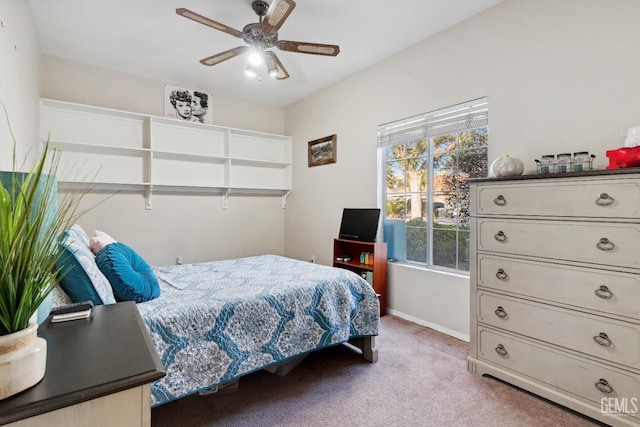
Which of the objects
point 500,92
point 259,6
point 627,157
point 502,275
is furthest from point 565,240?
point 259,6

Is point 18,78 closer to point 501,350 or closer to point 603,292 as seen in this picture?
point 501,350

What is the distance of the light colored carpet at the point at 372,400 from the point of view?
1764 millimetres

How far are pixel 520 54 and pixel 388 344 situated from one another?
8.49 feet

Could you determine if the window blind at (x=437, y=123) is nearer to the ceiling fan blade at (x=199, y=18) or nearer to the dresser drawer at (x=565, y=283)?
the dresser drawer at (x=565, y=283)

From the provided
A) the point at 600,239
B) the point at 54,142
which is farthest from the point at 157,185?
the point at 600,239

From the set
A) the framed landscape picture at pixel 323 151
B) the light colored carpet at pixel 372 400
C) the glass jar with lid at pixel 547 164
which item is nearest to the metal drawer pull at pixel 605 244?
the glass jar with lid at pixel 547 164

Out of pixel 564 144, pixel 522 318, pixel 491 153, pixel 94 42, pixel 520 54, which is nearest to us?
pixel 522 318

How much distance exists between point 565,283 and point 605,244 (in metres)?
0.30

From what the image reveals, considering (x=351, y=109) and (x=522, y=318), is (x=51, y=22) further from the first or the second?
(x=522, y=318)

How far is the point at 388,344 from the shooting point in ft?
8.96

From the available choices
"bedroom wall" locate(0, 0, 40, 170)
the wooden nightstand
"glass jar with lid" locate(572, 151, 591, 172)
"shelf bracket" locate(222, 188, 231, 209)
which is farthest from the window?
"bedroom wall" locate(0, 0, 40, 170)

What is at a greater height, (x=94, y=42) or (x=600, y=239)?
(x=94, y=42)

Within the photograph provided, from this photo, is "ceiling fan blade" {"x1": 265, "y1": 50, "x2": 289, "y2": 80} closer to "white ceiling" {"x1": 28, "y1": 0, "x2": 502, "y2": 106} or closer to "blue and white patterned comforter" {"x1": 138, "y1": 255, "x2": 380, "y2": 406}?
"white ceiling" {"x1": 28, "y1": 0, "x2": 502, "y2": 106}

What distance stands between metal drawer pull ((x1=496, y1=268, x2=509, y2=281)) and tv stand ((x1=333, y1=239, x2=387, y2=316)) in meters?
1.35
